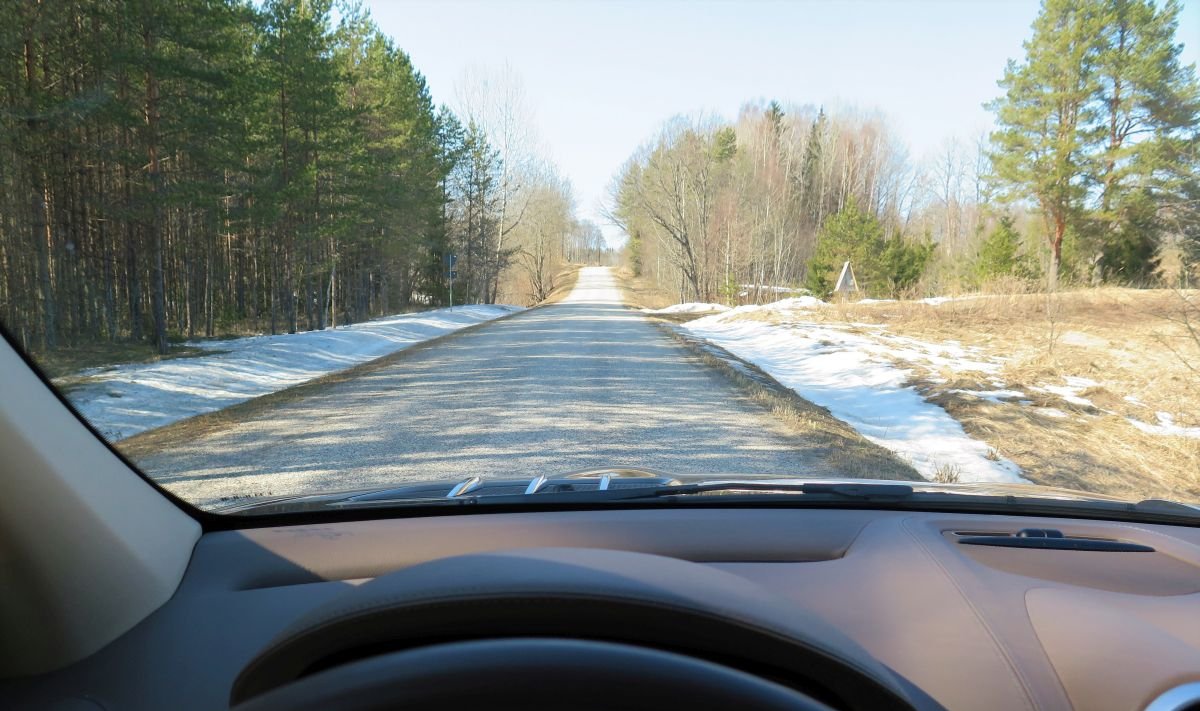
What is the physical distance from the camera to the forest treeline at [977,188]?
11.3 meters

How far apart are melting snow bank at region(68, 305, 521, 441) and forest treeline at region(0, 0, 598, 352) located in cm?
61

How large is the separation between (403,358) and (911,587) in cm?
1281

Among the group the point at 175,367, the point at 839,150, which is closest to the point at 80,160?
the point at 175,367

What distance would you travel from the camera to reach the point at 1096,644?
1.56m

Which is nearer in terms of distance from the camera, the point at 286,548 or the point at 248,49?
the point at 286,548

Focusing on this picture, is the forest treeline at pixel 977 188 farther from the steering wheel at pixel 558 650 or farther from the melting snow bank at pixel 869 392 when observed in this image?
the steering wheel at pixel 558 650

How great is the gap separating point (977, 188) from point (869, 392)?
712 inches

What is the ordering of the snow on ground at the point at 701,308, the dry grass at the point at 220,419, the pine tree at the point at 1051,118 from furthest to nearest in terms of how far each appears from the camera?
the snow on ground at the point at 701,308, the pine tree at the point at 1051,118, the dry grass at the point at 220,419

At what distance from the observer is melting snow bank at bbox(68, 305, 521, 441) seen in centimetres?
608

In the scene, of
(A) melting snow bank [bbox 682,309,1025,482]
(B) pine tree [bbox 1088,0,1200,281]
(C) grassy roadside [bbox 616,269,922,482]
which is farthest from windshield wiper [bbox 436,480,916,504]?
Answer: (B) pine tree [bbox 1088,0,1200,281]

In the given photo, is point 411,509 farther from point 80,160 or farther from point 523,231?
point 523,231

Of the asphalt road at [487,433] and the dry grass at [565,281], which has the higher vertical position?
the dry grass at [565,281]

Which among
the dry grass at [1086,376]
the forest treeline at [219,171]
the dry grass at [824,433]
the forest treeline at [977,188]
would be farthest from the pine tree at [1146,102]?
the forest treeline at [219,171]

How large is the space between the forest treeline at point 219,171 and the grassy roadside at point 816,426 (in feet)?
17.3
